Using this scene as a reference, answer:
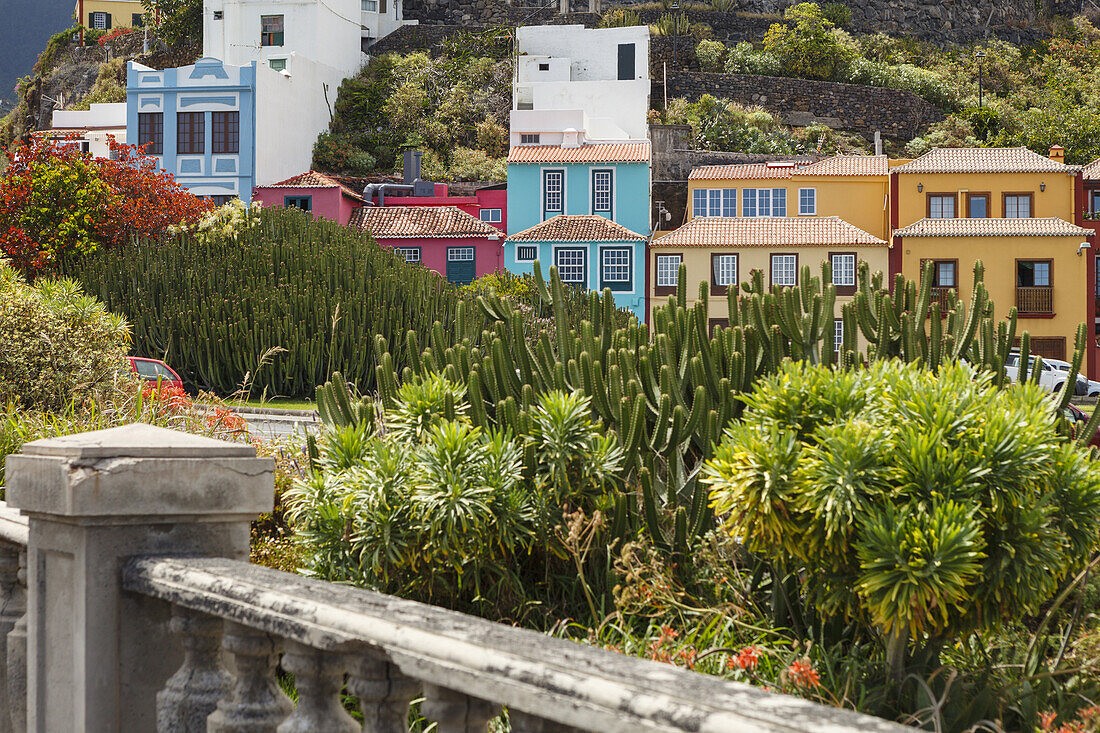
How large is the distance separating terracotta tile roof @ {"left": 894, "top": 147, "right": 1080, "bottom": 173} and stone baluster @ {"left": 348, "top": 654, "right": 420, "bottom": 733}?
3920cm

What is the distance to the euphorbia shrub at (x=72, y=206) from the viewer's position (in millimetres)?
27391

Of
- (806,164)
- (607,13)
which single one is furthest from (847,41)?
(806,164)

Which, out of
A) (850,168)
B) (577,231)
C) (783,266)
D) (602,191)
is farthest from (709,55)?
(783,266)

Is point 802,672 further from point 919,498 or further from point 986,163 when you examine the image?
point 986,163

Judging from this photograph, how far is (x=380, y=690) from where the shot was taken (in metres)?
2.53

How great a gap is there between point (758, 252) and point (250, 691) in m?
37.0

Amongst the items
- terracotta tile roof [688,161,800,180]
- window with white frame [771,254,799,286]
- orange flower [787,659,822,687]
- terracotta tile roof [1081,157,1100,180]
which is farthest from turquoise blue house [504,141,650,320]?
orange flower [787,659,822,687]

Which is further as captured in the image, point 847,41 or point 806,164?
point 847,41

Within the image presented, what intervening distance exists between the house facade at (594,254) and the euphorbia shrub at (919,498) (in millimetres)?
34858

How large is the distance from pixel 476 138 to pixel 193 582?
48933mm

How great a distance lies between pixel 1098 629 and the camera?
563 cm

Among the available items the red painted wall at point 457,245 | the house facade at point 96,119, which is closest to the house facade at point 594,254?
the red painted wall at point 457,245

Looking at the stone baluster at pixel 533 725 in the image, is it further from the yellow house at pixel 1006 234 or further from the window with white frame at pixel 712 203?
the window with white frame at pixel 712 203

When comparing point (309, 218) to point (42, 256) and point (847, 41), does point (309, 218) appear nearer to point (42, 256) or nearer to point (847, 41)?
point (42, 256)
